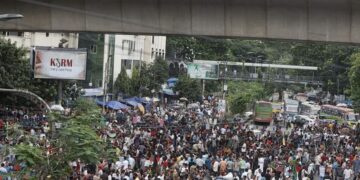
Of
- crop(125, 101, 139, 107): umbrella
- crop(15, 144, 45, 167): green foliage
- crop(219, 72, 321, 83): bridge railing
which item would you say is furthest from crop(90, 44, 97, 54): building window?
crop(15, 144, 45, 167): green foliage

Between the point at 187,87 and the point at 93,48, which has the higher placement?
the point at 93,48

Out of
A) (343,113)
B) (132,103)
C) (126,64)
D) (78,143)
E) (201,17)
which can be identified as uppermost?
(201,17)

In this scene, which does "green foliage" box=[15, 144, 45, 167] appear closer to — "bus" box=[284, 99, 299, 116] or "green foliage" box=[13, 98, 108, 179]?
"green foliage" box=[13, 98, 108, 179]

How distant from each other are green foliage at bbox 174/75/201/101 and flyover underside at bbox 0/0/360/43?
5166 centimetres

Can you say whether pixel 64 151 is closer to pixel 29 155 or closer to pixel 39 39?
pixel 29 155

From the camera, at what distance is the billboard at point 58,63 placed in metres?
39.6

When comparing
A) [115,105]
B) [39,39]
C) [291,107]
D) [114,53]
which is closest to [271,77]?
[291,107]

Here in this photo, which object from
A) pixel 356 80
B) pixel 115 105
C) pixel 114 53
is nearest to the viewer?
pixel 356 80

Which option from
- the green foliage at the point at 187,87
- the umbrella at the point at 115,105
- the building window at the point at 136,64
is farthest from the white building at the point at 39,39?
the green foliage at the point at 187,87

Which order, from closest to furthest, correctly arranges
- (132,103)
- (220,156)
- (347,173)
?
(347,173)
(220,156)
(132,103)

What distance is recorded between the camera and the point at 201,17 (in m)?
19.7

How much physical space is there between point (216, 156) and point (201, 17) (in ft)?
24.5

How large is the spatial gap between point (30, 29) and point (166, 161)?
6.55m

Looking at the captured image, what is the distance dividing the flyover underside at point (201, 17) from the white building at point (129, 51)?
37.2 metres
